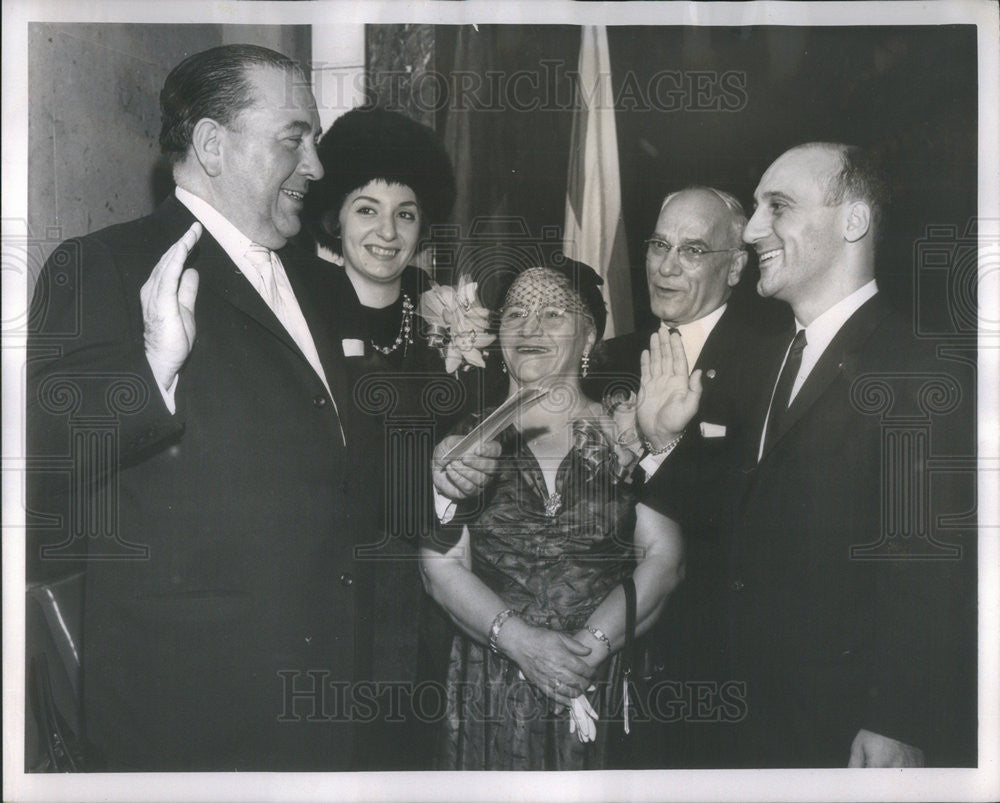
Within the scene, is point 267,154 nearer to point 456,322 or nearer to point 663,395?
point 456,322

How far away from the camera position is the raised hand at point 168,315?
8.95 ft

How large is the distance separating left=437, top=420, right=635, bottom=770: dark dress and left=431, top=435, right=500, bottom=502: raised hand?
31 millimetres

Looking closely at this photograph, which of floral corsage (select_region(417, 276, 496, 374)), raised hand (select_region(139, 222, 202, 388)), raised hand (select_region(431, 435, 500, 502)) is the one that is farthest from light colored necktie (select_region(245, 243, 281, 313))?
raised hand (select_region(431, 435, 500, 502))

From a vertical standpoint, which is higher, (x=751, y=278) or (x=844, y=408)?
(x=751, y=278)

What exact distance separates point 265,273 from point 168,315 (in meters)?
0.29

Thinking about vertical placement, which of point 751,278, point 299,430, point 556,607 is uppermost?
point 751,278

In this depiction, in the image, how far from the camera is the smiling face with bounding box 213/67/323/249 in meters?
2.76

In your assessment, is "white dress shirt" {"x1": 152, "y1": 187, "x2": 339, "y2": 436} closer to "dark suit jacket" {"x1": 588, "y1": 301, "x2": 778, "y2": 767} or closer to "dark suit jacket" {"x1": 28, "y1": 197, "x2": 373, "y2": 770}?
"dark suit jacket" {"x1": 28, "y1": 197, "x2": 373, "y2": 770}

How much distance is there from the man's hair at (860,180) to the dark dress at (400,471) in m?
1.15

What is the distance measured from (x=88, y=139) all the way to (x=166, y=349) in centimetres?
63

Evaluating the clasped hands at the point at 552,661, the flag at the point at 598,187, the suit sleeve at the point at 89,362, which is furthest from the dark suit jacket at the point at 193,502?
the flag at the point at 598,187

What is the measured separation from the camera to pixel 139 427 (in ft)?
9.02

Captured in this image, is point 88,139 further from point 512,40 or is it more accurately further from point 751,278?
point 751,278

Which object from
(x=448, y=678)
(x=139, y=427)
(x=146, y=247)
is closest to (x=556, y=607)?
(x=448, y=678)
